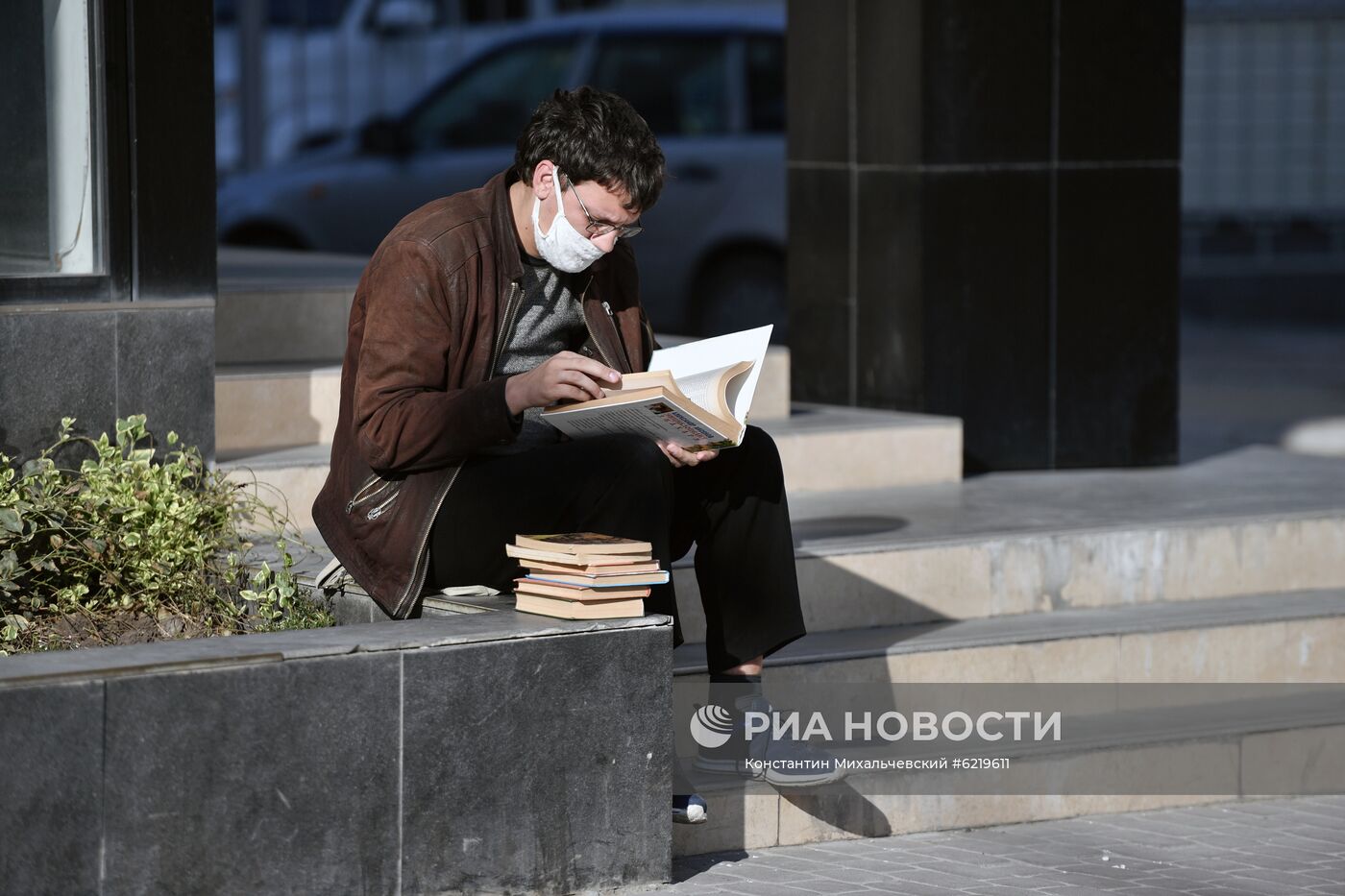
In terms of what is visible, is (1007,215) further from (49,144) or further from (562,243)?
(49,144)

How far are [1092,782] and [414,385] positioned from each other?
197 centimetres

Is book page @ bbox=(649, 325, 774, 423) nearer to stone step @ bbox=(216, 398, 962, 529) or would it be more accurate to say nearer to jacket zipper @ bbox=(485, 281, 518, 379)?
jacket zipper @ bbox=(485, 281, 518, 379)

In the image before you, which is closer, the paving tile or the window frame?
the paving tile

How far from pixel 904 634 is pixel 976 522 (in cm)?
75

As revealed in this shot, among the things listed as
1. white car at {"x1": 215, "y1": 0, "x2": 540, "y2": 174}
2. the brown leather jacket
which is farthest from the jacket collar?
white car at {"x1": 215, "y1": 0, "x2": 540, "y2": 174}

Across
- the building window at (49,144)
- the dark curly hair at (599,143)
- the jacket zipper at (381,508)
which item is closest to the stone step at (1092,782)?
the jacket zipper at (381,508)

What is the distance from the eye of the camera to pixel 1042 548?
6090mm

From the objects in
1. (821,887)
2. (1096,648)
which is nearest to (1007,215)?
(1096,648)

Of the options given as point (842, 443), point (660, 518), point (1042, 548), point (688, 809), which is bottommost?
point (688, 809)

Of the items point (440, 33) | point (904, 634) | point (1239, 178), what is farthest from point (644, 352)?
point (440, 33)

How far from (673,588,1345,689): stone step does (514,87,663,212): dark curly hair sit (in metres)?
1.25

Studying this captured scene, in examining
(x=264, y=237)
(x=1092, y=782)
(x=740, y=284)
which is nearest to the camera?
(x=1092, y=782)

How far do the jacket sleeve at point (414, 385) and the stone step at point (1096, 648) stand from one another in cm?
101

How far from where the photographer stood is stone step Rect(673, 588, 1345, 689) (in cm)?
542
